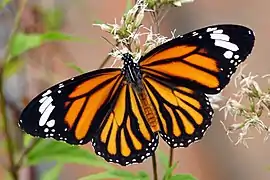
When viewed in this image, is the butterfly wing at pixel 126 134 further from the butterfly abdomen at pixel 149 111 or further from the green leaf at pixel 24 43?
the green leaf at pixel 24 43

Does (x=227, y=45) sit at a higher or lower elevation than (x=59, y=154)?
higher

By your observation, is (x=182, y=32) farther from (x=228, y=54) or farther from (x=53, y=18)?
(x=228, y=54)

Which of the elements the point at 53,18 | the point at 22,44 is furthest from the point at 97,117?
the point at 53,18

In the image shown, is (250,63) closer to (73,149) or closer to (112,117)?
(73,149)

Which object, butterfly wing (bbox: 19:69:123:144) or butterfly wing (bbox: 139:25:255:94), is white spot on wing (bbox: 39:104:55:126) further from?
butterfly wing (bbox: 139:25:255:94)

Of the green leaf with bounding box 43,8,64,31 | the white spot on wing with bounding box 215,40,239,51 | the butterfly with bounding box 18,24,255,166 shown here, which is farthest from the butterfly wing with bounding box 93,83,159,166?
the green leaf with bounding box 43,8,64,31

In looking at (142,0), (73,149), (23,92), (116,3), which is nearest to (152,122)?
(142,0)
